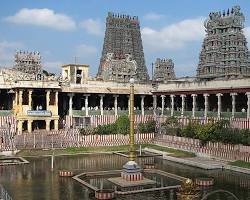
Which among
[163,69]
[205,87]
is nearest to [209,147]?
[205,87]

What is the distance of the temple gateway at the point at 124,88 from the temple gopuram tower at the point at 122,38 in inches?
8.0

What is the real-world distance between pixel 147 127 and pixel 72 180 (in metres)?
24.0

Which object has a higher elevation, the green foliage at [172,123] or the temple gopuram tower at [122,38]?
the temple gopuram tower at [122,38]

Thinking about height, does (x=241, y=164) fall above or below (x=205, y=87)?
below

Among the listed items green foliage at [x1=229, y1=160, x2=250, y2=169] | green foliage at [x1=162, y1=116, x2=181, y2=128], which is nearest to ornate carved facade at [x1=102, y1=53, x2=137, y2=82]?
green foliage at [x1=162, y1=116, x2=181, y2=128]

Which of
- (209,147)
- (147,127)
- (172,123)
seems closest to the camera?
(209,147)

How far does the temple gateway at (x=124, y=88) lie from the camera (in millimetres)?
55625

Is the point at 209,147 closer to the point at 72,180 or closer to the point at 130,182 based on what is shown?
the point at 130,182

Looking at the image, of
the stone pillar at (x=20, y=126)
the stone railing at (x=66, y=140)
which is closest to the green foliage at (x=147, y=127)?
the stone railing at (x=66, y=140)

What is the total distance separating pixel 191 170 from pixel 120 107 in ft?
113

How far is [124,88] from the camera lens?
216ft

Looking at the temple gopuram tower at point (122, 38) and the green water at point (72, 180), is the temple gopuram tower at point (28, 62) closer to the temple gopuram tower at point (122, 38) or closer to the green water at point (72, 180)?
the temple gopuram tower at point (122, 38)

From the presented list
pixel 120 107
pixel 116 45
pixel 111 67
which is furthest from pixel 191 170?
pixel 116 45

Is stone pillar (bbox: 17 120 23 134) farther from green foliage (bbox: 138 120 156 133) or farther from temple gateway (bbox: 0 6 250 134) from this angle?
green foliage (bbox: 138 120 156 133)
